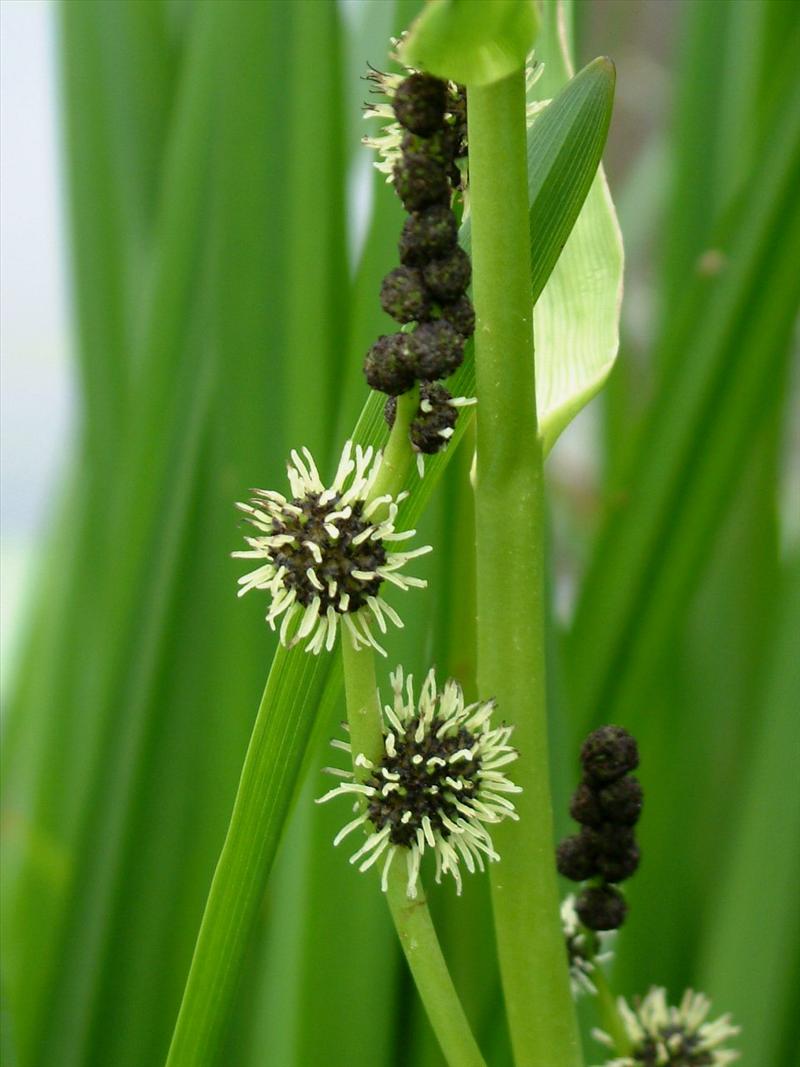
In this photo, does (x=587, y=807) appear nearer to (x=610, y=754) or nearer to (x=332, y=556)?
(x=610, y=754)

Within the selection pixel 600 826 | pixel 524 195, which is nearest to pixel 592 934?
pixel 600 826

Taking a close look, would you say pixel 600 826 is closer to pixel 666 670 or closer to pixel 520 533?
pixel 520 533

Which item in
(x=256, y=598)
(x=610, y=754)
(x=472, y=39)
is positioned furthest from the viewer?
(x=256, y=598)

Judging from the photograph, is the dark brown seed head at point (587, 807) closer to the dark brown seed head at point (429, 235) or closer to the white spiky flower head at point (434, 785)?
the white spiky flower head at point (434, 785)

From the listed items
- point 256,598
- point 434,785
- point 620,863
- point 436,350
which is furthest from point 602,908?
point 256,598

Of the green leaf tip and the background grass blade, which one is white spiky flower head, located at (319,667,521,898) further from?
the green leaf tip

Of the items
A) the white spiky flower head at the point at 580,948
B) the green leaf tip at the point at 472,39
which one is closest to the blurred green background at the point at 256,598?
the white spiky flower head at the point at 580,948

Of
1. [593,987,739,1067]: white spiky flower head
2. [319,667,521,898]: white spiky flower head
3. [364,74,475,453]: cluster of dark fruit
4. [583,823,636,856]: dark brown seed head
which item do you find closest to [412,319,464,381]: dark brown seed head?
[364,74,475,453]: cluster of dark fruit
